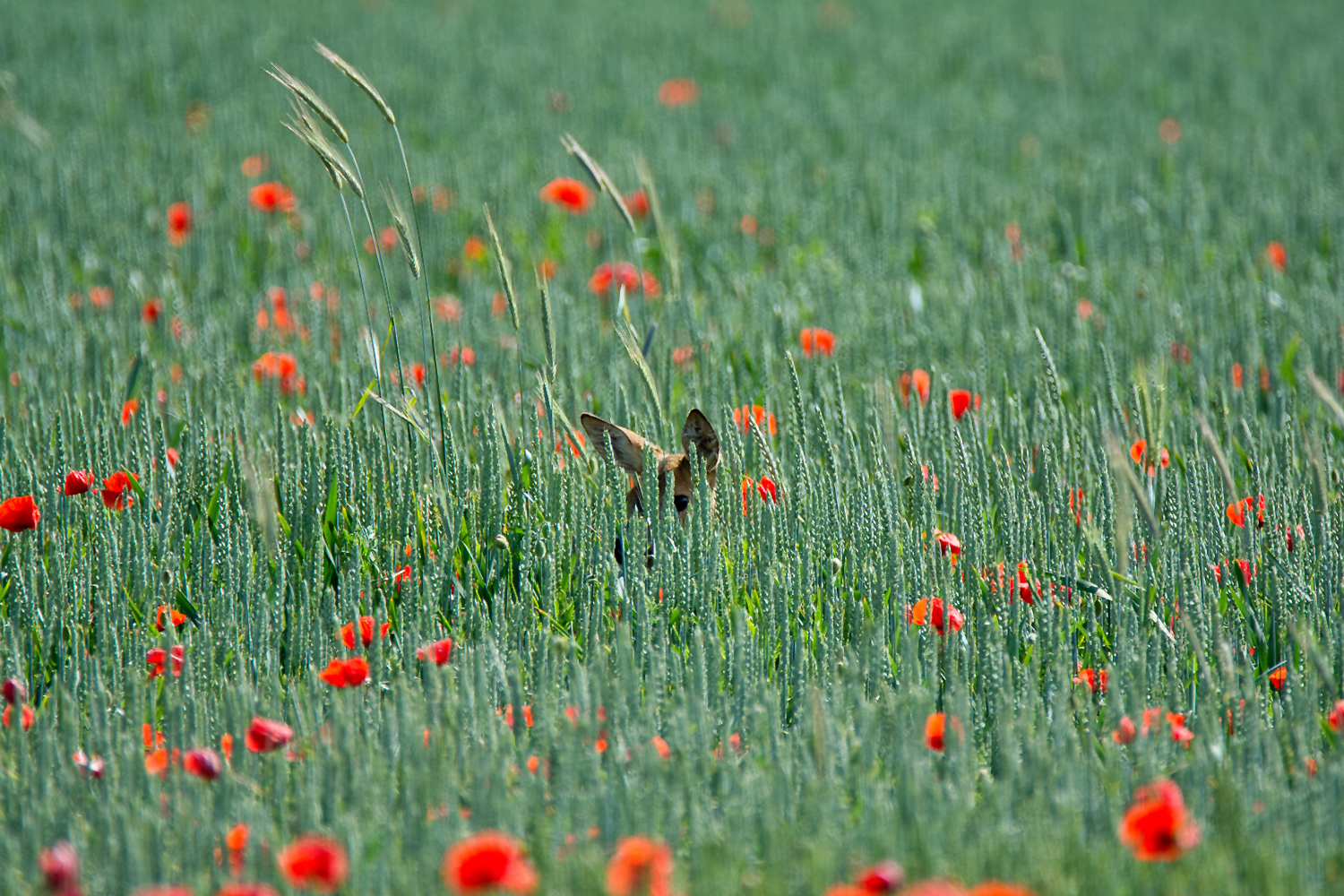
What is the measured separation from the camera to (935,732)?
139 cm

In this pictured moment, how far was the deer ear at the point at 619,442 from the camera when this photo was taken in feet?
6.52

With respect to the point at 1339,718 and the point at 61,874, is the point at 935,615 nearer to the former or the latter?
the point at 1339,718

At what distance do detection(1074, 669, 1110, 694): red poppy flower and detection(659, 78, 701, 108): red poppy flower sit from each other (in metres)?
5.53

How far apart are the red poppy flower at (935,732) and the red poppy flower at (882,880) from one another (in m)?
0.36

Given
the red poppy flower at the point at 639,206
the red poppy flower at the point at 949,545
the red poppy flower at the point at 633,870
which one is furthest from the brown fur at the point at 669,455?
the red poppy flower at the point at 639,206

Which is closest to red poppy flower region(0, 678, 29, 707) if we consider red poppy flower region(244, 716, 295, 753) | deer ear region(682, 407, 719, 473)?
red poppy flower region(244, 716, 295, 753)

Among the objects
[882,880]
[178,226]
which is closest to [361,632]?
[882,880]

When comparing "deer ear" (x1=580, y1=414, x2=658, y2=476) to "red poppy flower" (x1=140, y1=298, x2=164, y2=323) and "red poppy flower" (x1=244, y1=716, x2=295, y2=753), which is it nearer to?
"red poppy flower" (x1=244, y1=716, x2=295, y2=753)

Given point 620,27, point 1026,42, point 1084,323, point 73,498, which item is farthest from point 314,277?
point 1026,42

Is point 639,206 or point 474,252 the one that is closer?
point 474,252

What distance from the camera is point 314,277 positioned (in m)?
3.87

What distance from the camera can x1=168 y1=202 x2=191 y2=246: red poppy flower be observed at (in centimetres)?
398

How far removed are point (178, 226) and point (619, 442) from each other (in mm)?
2633

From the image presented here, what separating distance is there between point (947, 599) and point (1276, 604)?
1.52 feet
